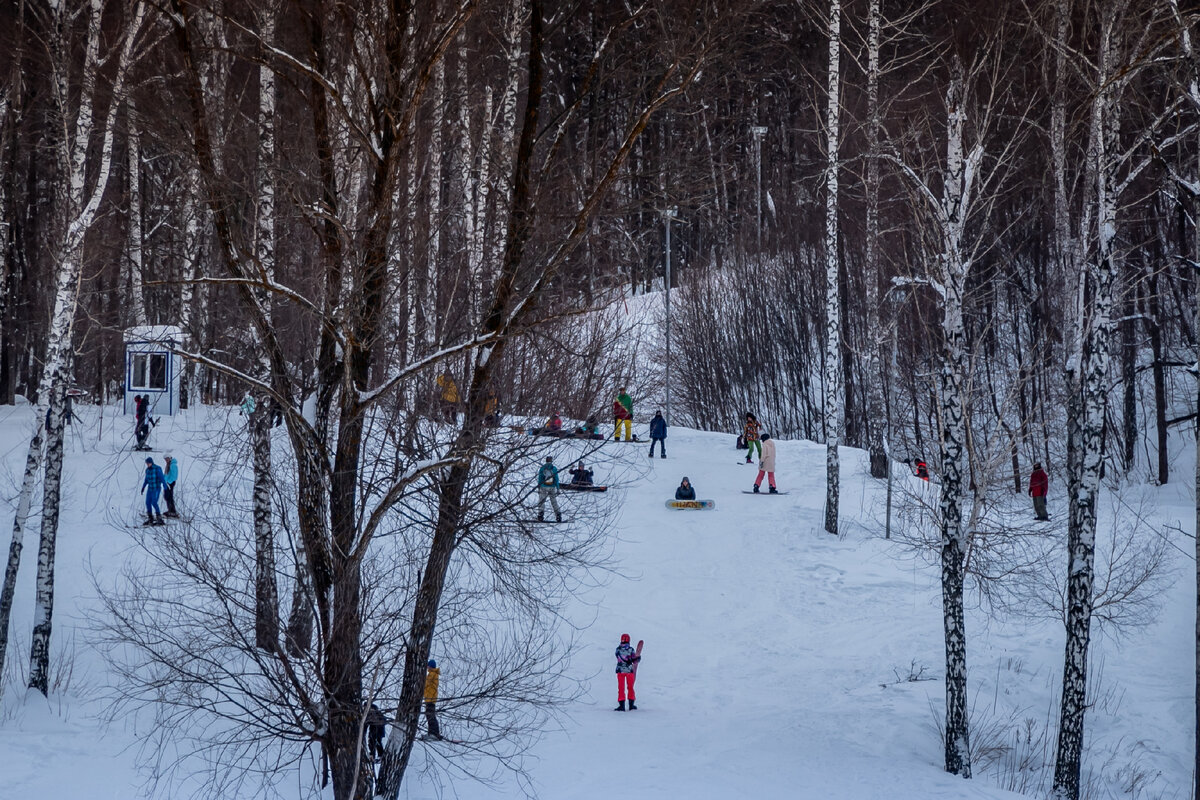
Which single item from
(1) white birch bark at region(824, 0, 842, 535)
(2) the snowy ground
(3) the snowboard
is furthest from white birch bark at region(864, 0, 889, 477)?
(3) the snowboard

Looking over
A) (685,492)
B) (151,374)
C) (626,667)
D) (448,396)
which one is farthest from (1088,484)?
(151,374)

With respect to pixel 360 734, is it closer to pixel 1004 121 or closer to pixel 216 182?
pixel 216 182

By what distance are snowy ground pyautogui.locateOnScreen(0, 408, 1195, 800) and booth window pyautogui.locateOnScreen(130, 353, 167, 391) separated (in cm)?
487

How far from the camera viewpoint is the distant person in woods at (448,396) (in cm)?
984

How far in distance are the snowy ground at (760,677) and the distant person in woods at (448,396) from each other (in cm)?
365

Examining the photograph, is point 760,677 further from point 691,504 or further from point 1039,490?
point 1039,490

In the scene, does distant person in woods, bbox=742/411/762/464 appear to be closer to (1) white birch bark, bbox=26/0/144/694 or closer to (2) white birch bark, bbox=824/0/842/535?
(2) white birch bark, bbox=824/0/842/535

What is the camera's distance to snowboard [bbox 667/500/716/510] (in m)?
22.4

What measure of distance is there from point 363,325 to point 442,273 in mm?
3456

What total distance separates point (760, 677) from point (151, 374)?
70.1ft

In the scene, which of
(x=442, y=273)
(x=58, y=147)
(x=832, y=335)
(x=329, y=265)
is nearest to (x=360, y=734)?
(x=329, y=265)

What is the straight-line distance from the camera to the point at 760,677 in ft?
52.0

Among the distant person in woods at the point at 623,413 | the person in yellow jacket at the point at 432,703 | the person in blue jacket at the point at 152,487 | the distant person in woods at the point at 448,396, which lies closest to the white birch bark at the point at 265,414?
the person in yellow jacket at the point at 432,703

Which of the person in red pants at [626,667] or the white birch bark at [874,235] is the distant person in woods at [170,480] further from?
the white birch bark at [874,235]
